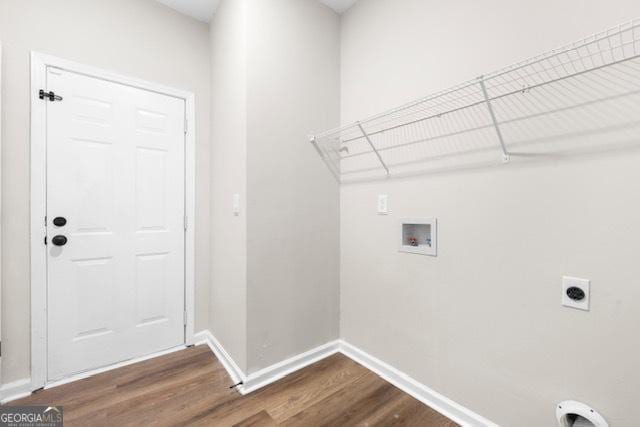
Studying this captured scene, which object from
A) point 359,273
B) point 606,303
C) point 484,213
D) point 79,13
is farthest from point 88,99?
point 606,303

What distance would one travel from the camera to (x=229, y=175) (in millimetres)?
1910

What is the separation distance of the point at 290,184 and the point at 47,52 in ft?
5.51

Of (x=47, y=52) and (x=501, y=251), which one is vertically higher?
(x=47, y=52)

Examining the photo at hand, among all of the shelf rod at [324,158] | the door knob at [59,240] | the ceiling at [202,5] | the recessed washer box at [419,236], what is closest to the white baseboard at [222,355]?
the door knob at [59,240]

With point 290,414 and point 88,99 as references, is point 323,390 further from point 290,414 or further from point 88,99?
point 88,99

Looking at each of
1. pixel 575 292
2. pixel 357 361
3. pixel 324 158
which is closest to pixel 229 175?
pixel 324 158

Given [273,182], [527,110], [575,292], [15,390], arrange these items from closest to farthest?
1. [575,292]
2. [527,110]
3. [15,390]
4. [273,182]

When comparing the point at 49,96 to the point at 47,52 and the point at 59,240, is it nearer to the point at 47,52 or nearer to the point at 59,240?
the point at 47,52

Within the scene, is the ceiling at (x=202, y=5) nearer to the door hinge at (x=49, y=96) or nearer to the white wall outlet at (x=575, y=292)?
the door hinge at (x=49, y=96)

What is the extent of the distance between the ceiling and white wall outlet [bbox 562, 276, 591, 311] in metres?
2.22

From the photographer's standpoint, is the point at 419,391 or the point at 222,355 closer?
the point at 419,391

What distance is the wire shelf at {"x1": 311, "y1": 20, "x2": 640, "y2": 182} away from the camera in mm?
968

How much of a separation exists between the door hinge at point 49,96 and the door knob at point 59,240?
0.85 m

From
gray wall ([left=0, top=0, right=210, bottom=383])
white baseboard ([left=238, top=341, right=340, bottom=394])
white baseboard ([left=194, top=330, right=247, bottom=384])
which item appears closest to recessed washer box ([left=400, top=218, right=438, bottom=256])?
white baseboard ([left=238, top=341, right=340, bottom=394])
